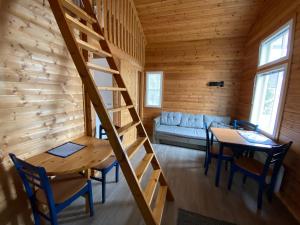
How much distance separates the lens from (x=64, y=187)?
1.48 metres

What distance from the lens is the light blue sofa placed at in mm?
3723

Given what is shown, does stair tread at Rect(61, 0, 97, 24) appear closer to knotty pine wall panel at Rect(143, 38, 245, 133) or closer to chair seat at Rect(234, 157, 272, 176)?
chair seat at Rect(234, 157, 272, 176)

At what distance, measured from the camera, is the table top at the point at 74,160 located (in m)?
1.27

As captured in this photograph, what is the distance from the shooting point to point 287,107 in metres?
2.16

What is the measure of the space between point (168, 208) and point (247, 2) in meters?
4.32

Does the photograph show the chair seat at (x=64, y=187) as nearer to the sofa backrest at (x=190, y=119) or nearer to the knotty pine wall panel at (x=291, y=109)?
the knotty pine wall panel at (x=291, y=109)

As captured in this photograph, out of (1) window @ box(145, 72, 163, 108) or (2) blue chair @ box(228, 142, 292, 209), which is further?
(1) window @ box(145, 72, 163, 108)

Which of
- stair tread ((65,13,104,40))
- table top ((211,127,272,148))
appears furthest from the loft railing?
table top ((211,127,272,148))

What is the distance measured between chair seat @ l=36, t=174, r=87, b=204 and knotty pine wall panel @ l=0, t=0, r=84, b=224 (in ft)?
1.02

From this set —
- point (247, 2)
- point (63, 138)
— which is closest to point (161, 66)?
point (247, 2)

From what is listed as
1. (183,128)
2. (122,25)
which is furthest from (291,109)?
(122,25)

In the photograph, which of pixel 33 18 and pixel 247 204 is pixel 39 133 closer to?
pixel 33 18

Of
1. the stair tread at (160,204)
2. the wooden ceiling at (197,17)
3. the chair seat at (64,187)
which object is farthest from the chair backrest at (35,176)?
the wooden ceiling at (197,17)

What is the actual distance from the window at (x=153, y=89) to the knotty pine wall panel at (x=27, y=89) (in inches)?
127
